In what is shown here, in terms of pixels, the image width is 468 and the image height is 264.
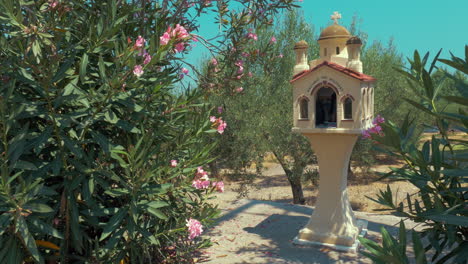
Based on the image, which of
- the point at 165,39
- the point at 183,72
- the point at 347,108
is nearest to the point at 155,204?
the point at 165,39

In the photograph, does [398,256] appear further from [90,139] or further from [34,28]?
[34,28]

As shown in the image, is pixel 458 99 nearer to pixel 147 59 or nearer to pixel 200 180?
pixel 147 59

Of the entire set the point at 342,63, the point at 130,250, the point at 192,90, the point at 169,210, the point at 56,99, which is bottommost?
the point at 130,250

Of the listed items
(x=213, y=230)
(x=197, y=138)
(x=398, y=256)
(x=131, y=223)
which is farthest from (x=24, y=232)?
(x=213, y=230)

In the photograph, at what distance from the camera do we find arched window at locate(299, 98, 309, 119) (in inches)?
275

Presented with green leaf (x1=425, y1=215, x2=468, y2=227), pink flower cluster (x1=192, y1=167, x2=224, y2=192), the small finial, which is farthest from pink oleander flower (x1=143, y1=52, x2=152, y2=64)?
the small finial

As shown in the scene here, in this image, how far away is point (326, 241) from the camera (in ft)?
22.7

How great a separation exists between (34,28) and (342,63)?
550 centimetres

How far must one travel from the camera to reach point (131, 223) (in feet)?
11.9

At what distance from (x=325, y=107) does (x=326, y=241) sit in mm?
2526

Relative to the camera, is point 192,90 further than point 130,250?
Yes

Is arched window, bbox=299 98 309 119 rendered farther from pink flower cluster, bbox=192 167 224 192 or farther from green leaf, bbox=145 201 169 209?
green leaf, bbox=145 201 169 209

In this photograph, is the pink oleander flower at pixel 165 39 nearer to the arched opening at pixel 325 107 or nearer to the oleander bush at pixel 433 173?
the oleander bush at pixel 433 173

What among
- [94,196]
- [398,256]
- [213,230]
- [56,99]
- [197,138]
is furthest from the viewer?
[213,230]
